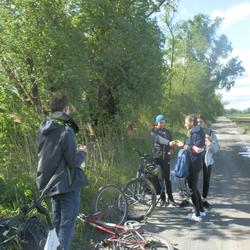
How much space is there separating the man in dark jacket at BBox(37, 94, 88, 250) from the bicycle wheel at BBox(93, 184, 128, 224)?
6.41ft

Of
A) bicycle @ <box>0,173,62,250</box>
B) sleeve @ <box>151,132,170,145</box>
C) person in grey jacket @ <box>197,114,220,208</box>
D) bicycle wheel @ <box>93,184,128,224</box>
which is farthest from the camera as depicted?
person in grey jacket @ <box>197,114,220,208</box>

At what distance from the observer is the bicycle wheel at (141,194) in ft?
23.5

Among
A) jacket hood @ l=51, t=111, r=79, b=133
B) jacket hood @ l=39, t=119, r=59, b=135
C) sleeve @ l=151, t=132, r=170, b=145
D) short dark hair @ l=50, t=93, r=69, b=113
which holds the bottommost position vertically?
sleeve @ l=151, t=132, r=170, b=145

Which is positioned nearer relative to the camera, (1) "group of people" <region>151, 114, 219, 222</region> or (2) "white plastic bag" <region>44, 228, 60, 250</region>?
(2) "white plastic bag" <region>44, 228, 60, 250</region>

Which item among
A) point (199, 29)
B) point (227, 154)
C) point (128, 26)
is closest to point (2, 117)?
point (128, 26)

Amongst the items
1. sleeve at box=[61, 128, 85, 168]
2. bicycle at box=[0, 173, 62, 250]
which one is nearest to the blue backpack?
sleeve at box=[61, 128, 85, 168]

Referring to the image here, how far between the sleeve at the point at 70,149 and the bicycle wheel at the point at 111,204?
225cm

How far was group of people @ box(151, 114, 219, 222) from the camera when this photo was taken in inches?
272

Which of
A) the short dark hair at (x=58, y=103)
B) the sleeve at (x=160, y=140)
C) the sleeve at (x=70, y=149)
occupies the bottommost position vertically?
the sleeve at (x=160, y=140)

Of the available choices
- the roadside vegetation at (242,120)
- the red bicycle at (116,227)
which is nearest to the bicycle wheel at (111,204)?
the red bicycle at (116,227)

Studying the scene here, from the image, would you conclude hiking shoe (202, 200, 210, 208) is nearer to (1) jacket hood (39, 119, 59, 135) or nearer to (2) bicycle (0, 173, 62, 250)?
(2) bicycle (0, 173, 62, 250)

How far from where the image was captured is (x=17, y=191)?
6.41 metres

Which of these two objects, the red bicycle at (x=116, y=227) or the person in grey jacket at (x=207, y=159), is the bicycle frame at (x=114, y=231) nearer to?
the red bicycle at (x=116, y=227)

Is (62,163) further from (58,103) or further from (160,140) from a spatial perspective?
(160,140)
